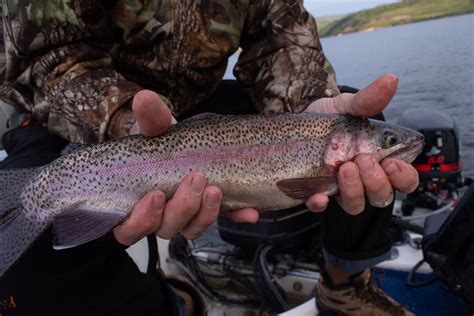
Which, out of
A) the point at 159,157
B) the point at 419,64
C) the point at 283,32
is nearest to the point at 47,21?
the point at 159,157

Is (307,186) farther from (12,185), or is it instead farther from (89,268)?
(12,185)

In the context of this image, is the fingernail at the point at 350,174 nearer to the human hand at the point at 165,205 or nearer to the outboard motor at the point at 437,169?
the human hand at the point at 165,205

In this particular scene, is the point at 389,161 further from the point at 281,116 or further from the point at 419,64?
the point at 419,64

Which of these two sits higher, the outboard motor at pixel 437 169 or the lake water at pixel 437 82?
the outboard motor at pixel 437 169

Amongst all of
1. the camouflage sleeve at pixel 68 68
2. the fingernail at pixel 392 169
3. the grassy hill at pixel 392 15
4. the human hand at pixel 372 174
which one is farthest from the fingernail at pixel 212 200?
the grassy hill at pixel 392 15

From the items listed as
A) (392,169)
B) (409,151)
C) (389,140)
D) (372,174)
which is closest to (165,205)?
(372,174)

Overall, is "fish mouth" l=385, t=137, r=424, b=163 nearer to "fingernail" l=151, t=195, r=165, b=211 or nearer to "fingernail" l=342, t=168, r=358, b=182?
"fingernail" l=342, t=168, r=358, b=182
